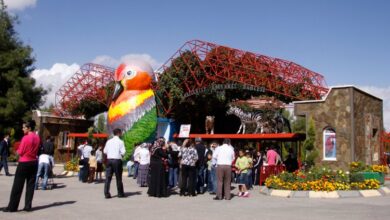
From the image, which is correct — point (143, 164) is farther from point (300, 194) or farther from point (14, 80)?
point (14, 80)

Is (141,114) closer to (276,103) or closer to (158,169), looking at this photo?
(276,103)

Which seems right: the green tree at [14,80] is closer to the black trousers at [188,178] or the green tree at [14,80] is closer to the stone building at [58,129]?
the stone building at [58,129]

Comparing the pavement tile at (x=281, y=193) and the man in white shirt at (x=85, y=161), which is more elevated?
the man in white shirt at (x=85, y=161)

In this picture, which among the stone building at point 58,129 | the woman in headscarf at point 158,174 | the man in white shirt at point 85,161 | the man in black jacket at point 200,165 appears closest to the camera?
the woman in headscarf at point 158,174

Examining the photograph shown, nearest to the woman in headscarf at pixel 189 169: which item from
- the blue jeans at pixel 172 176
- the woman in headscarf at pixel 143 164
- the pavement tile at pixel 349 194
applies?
the blue jeans at pixel 172 176

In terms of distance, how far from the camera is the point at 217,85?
32875 mm

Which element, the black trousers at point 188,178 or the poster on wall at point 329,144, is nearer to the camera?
the black trousers at point 188,178

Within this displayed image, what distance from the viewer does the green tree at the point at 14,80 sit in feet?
112

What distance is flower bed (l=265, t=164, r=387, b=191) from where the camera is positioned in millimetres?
13008

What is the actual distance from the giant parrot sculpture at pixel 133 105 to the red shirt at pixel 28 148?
748 inches

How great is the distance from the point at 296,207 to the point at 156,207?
3534 millimetres

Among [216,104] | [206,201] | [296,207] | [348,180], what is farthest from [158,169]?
[216,104]

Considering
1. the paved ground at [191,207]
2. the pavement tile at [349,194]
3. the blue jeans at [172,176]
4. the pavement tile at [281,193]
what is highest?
the blue jeans at [172,176]

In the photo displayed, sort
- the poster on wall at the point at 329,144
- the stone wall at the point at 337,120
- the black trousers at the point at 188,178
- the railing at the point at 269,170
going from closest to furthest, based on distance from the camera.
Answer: the black trousers at the point at 188,178
the railing at the point at 269,170
the stone wall at the point at 337,120
the poster on wall at the point at 329,144
